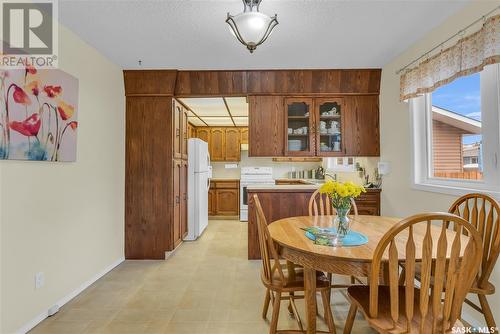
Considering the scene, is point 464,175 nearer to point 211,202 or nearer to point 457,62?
point 457,62

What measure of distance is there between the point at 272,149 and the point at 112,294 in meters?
2.35

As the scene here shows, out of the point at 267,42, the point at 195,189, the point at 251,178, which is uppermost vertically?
the point at 267,42

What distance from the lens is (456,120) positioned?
2318mm

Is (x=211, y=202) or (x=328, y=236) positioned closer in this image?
(x=328, y=236)

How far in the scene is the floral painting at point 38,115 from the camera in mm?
1765

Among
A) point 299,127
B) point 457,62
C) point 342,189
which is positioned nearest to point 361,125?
point 299,127

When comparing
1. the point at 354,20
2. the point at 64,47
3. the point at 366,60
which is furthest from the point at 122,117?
the point at 366,60

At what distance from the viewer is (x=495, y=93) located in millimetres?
1874

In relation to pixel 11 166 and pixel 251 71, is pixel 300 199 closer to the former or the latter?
pixel 251 71

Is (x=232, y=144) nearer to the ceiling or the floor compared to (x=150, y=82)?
nearer to the floor

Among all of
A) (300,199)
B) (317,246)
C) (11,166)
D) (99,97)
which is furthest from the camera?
(300,199)

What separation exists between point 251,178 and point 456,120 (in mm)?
4026

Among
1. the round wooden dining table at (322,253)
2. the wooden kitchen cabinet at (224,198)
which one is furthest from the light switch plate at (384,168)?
the wooden kitchen cabinet at (224,198)

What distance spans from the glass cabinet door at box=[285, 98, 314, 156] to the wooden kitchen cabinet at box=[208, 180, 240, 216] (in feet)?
9.27
